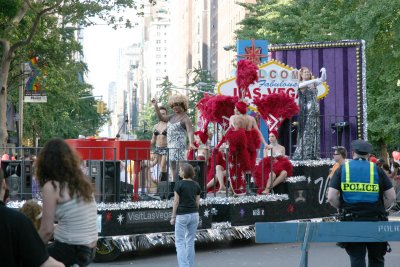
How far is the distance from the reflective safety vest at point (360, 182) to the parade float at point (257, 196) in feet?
18.9

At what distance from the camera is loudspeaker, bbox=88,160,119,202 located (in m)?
14.4

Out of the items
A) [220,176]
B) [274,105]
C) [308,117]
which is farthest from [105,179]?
[308,117]

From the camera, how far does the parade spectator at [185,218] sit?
12055 mm

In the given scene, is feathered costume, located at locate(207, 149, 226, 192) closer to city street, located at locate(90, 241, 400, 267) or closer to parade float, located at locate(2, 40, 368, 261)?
parade float, located at locate(2, 40, 368, 261)

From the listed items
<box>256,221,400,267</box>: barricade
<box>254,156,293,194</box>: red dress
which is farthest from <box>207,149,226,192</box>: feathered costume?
<box>256,221,400,267</box>: barricade

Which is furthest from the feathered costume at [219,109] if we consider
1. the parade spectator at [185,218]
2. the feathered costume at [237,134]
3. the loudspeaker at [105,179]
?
the parade spectator at [185,218]

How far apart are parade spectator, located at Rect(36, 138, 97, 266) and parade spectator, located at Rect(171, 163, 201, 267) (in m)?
5.17

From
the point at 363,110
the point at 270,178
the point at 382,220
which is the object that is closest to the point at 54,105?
the point at 363,110

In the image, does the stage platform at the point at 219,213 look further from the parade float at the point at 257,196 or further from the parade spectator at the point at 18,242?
the parade spectator at the point at 18,242

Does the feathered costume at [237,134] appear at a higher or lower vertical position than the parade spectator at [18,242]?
higher

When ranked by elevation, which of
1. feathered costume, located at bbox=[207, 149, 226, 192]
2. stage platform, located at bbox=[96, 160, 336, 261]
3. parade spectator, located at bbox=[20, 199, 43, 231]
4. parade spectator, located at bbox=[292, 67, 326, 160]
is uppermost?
parade spectator, located at bbox=[292, 67, 326, 160]

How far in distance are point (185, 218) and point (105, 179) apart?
2.74 metres

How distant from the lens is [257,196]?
56.7ft

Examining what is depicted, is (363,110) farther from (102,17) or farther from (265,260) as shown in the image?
(102,17)
